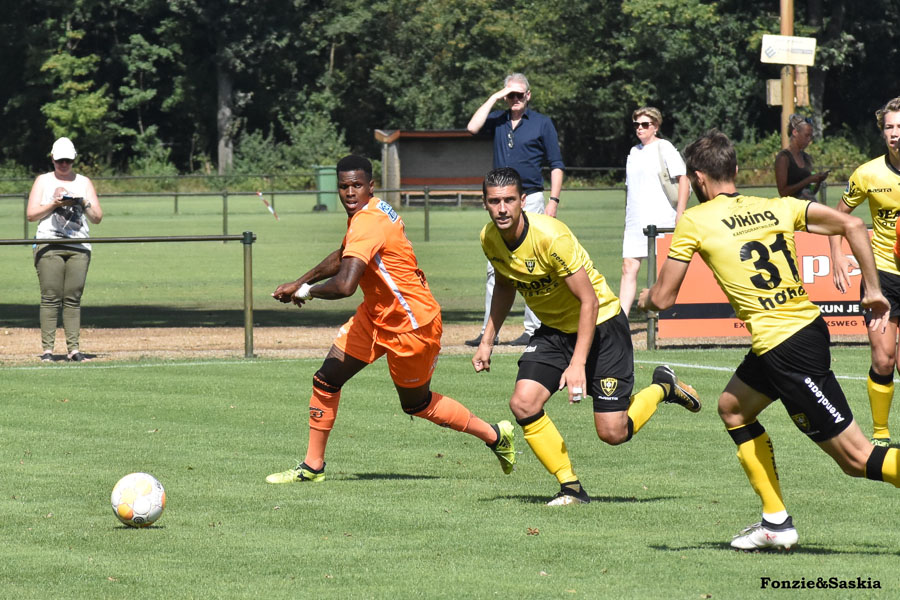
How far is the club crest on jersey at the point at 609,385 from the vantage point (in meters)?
7.71

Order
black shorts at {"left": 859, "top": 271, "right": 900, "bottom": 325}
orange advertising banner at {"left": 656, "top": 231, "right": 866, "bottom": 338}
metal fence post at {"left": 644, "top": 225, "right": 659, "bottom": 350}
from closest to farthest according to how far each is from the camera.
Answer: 1. black shorts at {"left": 859, "top": 271, "right": 900, "bottom": 325}
2. metal fence post at {"left": 644, "top": 225, "right": 659, "bottom": 350}
3. orange advertising banner at {"left": 656, "top": 231, "right": 866, "bottom": 338}

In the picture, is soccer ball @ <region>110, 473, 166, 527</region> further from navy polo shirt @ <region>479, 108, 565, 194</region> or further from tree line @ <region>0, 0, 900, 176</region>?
tree line @ <region>0, 0, 900, 176</region>

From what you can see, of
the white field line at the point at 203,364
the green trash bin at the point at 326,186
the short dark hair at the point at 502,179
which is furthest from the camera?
the green trash bin at the point at 326,186

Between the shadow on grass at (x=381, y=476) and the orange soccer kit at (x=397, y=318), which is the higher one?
the orange soccer kit at (x=397, y=318)

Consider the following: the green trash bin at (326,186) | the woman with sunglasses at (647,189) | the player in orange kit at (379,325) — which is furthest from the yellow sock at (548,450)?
the green trash bin at (326,186)

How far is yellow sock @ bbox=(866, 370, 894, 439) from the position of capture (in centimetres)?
930

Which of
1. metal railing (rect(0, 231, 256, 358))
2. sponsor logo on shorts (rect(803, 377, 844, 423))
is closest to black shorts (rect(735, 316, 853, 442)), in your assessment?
sponsor logo on shorts (rect(803, 377, 844, 423))

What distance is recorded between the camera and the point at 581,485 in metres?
7.92

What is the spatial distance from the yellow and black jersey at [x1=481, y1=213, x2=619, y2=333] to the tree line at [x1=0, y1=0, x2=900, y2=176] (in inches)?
1924

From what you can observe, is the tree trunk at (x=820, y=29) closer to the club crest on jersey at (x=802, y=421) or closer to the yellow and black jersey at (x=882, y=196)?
the yellow and black jersey at (x=882, y=196)

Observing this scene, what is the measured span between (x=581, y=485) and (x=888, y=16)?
56.2 m

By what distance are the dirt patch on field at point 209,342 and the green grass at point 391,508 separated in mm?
2866

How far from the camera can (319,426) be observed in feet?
27.9

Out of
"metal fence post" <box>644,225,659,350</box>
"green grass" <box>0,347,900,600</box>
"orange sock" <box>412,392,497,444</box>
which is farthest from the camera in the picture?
"metal fence post" <box>644,225,659,350</box>
